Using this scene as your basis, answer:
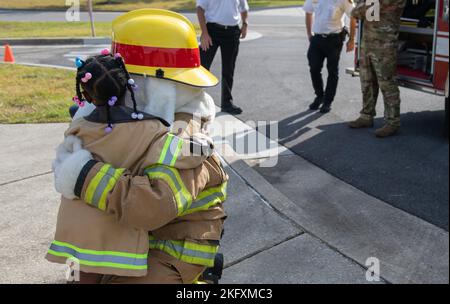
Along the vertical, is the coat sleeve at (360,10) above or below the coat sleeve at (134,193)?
above

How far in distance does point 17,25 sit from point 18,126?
1265 cm

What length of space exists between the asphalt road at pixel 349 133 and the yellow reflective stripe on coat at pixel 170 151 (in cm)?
89

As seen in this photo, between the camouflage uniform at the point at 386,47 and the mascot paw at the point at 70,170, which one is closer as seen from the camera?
the mascot paw at the point at 70,170

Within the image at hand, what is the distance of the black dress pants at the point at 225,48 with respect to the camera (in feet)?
21.4

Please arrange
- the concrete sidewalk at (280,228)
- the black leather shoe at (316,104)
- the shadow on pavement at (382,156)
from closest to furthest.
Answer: the concrete sidewalk at (280,228), the shadow on pavement at (382,156), the black leather shoe at (316,104)

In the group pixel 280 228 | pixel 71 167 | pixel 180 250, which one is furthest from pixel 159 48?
pixel 280 228

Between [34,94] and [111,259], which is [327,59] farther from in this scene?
[111,259]

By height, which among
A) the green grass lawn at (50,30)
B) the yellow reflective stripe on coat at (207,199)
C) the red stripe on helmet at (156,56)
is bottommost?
the green grass lawn at (50,30)

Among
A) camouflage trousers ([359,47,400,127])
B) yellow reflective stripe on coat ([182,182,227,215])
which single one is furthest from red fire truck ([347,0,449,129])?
yellow reflective stripe on coat ([182,182,227,215])

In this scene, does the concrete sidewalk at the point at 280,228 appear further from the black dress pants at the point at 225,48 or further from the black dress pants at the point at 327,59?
the black dress pants at the point at 327,59

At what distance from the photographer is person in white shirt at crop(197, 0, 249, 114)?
21.1 feet

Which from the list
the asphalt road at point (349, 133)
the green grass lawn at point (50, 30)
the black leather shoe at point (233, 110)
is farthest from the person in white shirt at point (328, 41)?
the green grass lawn at point (50, 30)

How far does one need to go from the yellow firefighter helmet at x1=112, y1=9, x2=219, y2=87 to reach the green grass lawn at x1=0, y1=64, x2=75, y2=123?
4247mm
